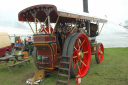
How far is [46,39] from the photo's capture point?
3125 mm

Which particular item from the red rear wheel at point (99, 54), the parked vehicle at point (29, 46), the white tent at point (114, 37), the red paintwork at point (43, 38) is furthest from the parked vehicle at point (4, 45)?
the white tent at point (114, 37)

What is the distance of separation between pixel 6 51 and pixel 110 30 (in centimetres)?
936

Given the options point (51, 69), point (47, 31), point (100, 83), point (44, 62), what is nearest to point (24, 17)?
point (47, 31)

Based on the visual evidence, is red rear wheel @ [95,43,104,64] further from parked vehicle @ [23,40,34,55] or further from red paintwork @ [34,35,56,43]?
parked vehicle @ [23,40,34,55]

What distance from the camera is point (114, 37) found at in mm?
11477

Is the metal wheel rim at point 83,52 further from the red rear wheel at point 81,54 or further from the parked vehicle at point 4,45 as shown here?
the parked vehicle at point 4,45

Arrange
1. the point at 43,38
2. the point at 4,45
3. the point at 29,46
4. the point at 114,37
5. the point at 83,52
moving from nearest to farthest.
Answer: the point at 43,38
the point at 83,52
the point at 4,45
the point at 29,46
the point at 114,37

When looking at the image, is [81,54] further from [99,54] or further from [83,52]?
[99,54]

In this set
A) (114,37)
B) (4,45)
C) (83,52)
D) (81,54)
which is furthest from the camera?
(114,37)

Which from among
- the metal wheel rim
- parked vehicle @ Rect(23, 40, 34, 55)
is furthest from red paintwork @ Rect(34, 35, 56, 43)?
parked vehicle @ Rect(23, 40, 34, 55)

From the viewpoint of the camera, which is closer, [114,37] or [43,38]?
[43,38]

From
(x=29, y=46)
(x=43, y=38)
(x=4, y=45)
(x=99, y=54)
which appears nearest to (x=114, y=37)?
(x=99, y=54)

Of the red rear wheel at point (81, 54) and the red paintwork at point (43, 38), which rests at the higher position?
the red paintwork at point (43, 38)

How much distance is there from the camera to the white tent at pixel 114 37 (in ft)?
36.6
